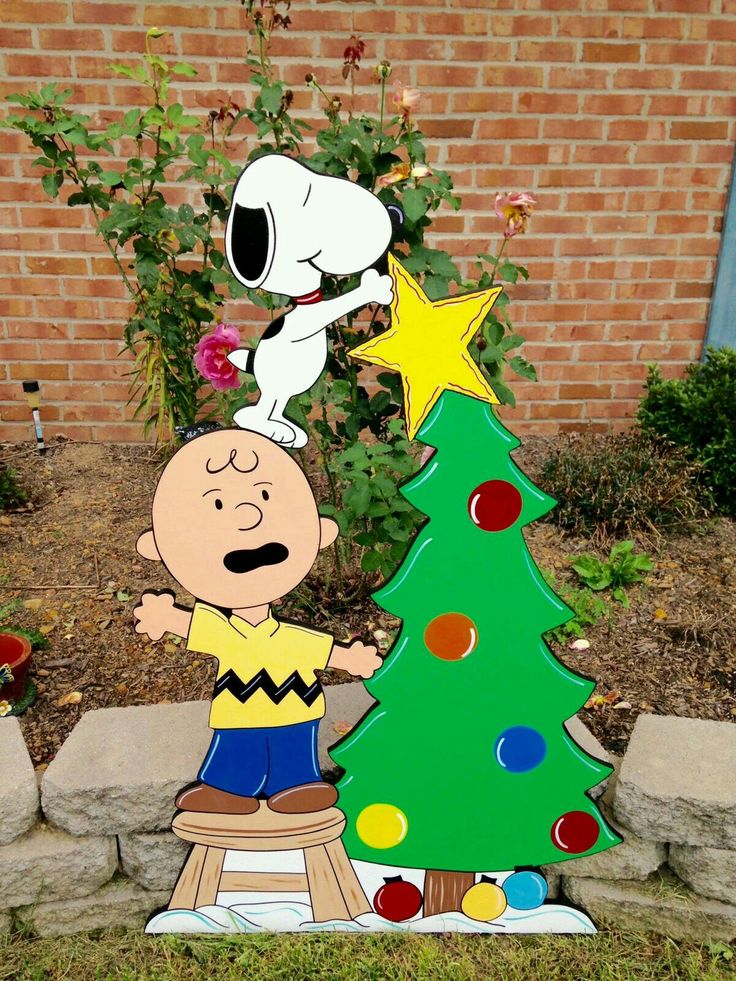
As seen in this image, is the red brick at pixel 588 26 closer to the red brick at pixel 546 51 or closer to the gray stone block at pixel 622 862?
the red brick at pixel 546 51

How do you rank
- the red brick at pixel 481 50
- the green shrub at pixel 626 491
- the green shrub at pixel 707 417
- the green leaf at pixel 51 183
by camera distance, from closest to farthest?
the green leaf at pixel 51 183 < the green shrub at pixel 626 491 < the green shrub at pixel 707 417 < the red brick at pixel 481 50

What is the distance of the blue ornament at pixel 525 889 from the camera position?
5.86 ft

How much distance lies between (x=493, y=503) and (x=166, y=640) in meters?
1.25

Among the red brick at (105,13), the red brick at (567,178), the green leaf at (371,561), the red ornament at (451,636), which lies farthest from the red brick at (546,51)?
the red ornament at (451,636)

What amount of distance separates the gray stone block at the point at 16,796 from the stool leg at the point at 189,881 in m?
0.35

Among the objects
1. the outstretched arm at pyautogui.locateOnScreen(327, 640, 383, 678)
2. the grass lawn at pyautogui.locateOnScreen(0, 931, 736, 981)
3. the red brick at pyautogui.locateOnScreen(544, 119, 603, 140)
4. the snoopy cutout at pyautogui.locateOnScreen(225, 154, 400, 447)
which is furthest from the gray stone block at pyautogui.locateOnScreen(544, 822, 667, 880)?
the red brick at pyautogui.locateOnScreen(544, 119, 603, 140)

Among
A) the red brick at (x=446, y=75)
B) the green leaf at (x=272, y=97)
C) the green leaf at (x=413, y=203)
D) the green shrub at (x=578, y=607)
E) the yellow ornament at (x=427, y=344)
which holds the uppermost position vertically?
the red brick at (x=446, y=75)

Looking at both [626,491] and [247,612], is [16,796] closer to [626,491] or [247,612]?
[247,612]

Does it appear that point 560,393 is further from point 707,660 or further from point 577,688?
point 577,688

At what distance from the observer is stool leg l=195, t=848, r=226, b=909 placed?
175cm

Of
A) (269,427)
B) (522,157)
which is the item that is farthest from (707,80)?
(269,427)

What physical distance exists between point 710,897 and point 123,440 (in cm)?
277

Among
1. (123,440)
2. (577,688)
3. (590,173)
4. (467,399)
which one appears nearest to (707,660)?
(577,688)

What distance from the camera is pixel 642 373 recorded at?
142 inches
